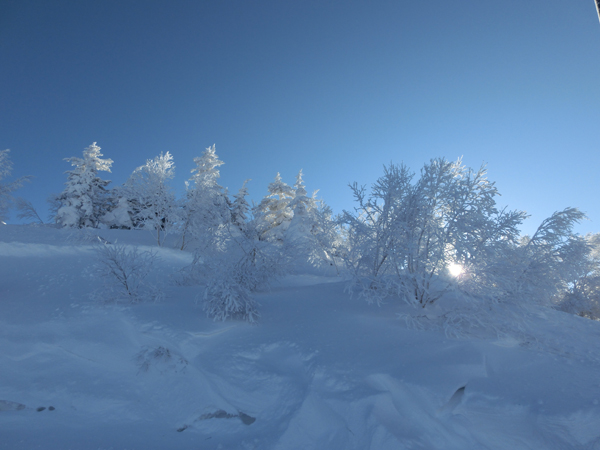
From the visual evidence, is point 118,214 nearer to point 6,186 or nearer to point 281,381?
point 6,186

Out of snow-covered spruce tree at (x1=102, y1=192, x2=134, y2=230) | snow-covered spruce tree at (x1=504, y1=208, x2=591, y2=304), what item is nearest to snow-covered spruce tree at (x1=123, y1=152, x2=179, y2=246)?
snow-covered spruce tree at (x1=102, y1=192, x2=134, y2=230)

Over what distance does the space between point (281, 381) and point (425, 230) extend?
516 centimetres

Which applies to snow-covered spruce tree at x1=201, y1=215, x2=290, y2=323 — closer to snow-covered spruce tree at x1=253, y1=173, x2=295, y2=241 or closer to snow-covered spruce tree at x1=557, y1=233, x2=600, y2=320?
snow-covered spruce tree at x1=557, y1=233, x2=600, y2=320

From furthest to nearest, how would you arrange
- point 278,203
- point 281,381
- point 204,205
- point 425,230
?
point 278,203 → point 204,205 → point 425,230 → point 281,381

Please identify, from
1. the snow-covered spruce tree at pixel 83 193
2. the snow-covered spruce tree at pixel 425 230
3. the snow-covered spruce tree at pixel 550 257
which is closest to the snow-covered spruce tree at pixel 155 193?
the snow-covered spruce tree at pixel 83 193

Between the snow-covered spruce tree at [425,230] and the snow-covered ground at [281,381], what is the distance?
1141 mm

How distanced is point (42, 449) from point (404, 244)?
26.0 ft

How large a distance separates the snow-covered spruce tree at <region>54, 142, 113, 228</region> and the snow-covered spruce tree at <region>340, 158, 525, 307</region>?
928 inches

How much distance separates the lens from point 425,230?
7.28 m

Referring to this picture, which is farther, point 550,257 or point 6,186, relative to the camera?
point 6,186

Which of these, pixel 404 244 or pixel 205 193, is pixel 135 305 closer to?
pixel 404 244

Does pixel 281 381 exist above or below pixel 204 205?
below

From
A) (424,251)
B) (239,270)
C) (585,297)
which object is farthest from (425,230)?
(585,297)

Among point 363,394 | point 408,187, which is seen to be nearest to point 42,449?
point 363,394
